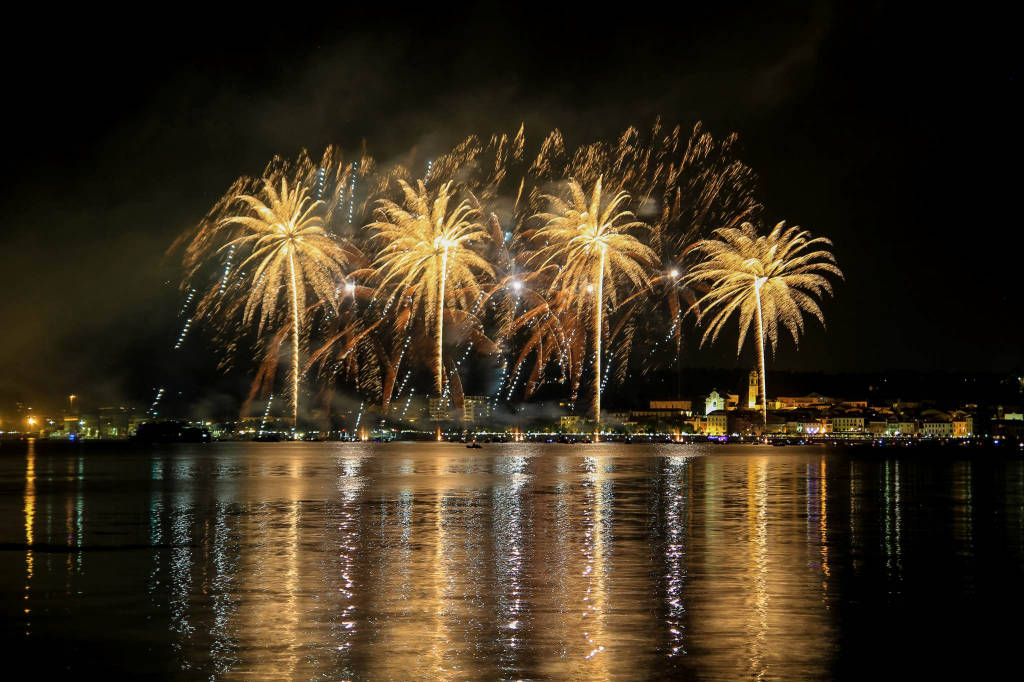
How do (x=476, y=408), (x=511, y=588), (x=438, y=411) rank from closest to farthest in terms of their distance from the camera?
(x=511, y=588) < (x=438, y=411) < (x=476, y=408)

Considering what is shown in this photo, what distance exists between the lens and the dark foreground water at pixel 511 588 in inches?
488

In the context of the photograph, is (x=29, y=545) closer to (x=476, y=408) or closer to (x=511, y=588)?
(x=511, y=588)

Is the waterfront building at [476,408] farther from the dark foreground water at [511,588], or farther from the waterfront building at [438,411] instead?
the dark foreground water at [511,588]

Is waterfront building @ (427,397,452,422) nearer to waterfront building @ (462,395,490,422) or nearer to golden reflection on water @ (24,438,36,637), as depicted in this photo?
waterfront building @ (462,395,490,422)

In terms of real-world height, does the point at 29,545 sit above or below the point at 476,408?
below

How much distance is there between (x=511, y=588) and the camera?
56.5 feet

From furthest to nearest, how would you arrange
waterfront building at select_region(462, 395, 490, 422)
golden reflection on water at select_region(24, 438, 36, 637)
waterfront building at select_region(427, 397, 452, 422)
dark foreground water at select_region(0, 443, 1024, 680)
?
waterfront building at select_region(462, 395, 490, 422) < waterfront building at select_region(427, 397, 452, 422) < golden reflection on water at select_region(24, 438, 36, 637) < dark foreground water at select_region(0, 443, 1024, 680)

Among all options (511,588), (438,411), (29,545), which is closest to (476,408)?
(438,411)

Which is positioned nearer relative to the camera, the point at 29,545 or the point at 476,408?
the point at 29,545

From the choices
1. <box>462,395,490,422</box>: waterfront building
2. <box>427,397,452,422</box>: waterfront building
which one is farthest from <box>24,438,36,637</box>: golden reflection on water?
<box>462,395,490,422</box>: waterfront building

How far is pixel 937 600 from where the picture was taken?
54.3 feet

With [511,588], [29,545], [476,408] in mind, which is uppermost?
[476,408]

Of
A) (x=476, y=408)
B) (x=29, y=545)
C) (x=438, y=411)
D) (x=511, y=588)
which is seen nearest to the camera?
(x=511, y=588)

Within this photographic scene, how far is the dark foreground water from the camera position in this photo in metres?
12.4
